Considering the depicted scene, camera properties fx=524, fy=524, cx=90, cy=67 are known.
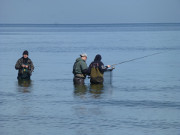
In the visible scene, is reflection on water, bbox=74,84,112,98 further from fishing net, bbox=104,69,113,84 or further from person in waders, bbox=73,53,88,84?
person in waders, bbox=73,53,88,84

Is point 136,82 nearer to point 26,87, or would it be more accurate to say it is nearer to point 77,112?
point 26,87

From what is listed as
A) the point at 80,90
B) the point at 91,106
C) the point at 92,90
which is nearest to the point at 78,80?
the point at 80,90

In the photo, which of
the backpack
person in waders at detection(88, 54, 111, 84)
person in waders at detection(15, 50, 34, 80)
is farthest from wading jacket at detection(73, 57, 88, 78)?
person in waders at detection(15, 50, 34, 80)

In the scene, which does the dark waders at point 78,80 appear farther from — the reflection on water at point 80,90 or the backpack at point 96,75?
Answer: the backpack at point 96,75

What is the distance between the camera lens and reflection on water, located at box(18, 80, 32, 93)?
17.9m

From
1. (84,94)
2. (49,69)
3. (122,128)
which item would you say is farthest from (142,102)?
(49,69)

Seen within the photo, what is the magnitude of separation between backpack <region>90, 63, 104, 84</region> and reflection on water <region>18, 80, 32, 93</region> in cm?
225

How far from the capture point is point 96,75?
18062mm

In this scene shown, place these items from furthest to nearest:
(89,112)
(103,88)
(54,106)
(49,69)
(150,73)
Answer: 1. (49,69)
2. (150,73)
3. (103,88)
4. (54,106)
5. (89,112)

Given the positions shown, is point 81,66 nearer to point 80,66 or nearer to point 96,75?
point 80,66

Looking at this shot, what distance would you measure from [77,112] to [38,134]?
8.70 ft

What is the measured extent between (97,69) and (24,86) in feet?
10.0

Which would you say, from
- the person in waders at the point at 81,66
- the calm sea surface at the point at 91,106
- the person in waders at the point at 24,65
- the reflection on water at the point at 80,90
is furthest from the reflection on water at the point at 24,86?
the person in waders at the point at 81,66

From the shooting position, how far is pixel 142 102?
15.2 m
